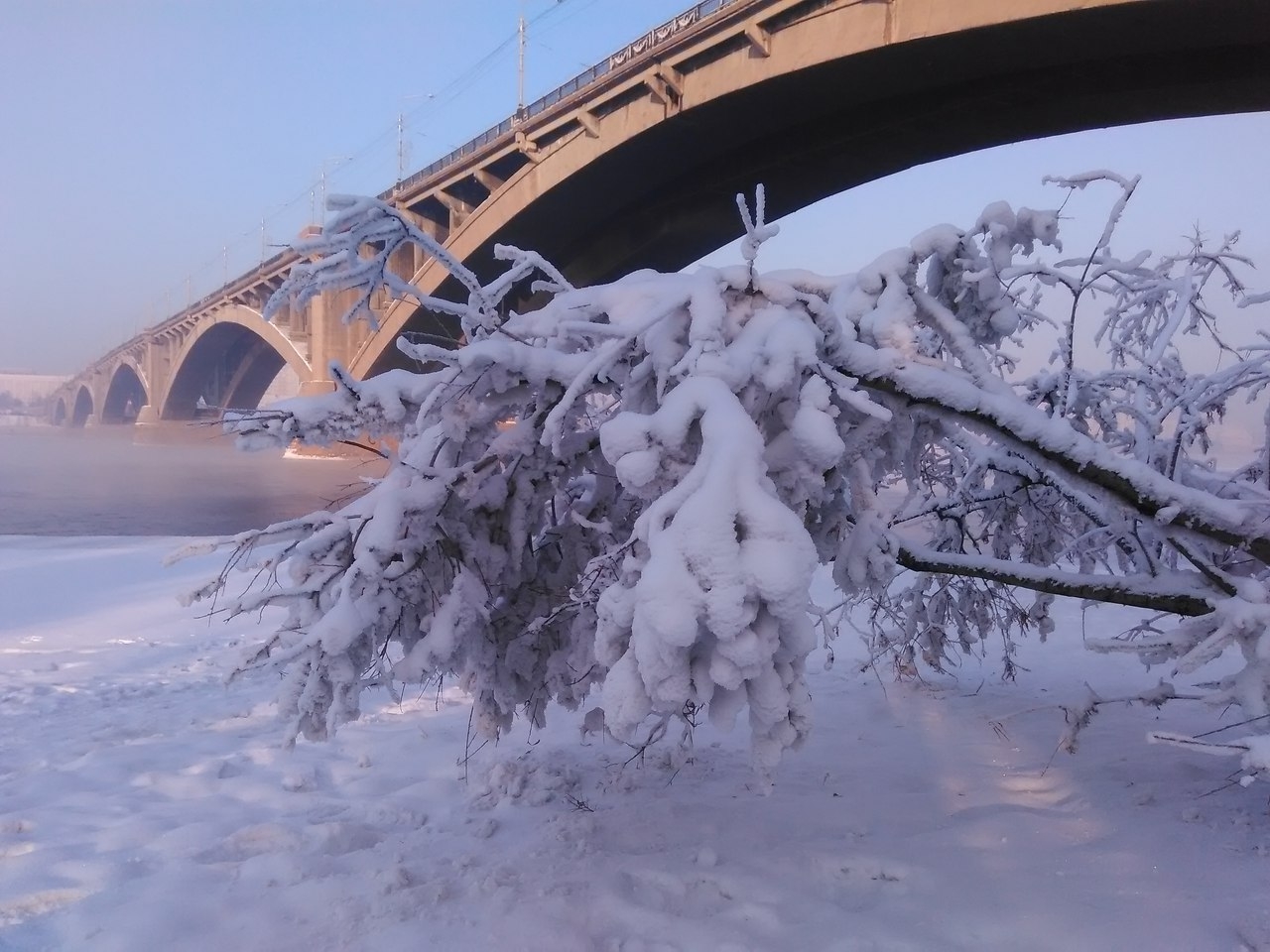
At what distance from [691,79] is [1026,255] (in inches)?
586

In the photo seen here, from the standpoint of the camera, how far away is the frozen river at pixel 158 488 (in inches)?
721

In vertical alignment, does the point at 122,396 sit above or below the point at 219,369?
above

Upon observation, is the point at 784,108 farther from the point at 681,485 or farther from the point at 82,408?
the point at 82,408

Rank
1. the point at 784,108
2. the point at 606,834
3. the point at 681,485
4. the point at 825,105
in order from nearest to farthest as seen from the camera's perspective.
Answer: the point at 681,485 → the point at 606,834 → the point at 825,105 → the point at 784,108

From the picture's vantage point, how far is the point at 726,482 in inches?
87.8

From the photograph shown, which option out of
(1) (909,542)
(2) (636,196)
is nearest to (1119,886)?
(1) (909,542)

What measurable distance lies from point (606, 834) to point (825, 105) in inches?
608

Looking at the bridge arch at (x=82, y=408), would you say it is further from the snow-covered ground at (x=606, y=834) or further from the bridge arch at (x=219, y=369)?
the snow-covered ground at (x=606, y=834)

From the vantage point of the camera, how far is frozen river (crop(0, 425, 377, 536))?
18312 millimetres

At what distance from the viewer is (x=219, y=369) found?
163ft

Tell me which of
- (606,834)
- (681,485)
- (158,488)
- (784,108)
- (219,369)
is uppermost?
(219,369)

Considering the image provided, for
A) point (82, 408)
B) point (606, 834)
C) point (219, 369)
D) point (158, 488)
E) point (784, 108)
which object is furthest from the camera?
point (82, 408)

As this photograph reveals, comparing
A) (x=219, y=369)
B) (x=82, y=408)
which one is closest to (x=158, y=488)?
(x=219, y=369)

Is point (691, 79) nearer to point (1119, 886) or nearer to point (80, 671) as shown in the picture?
point (80, 671)
